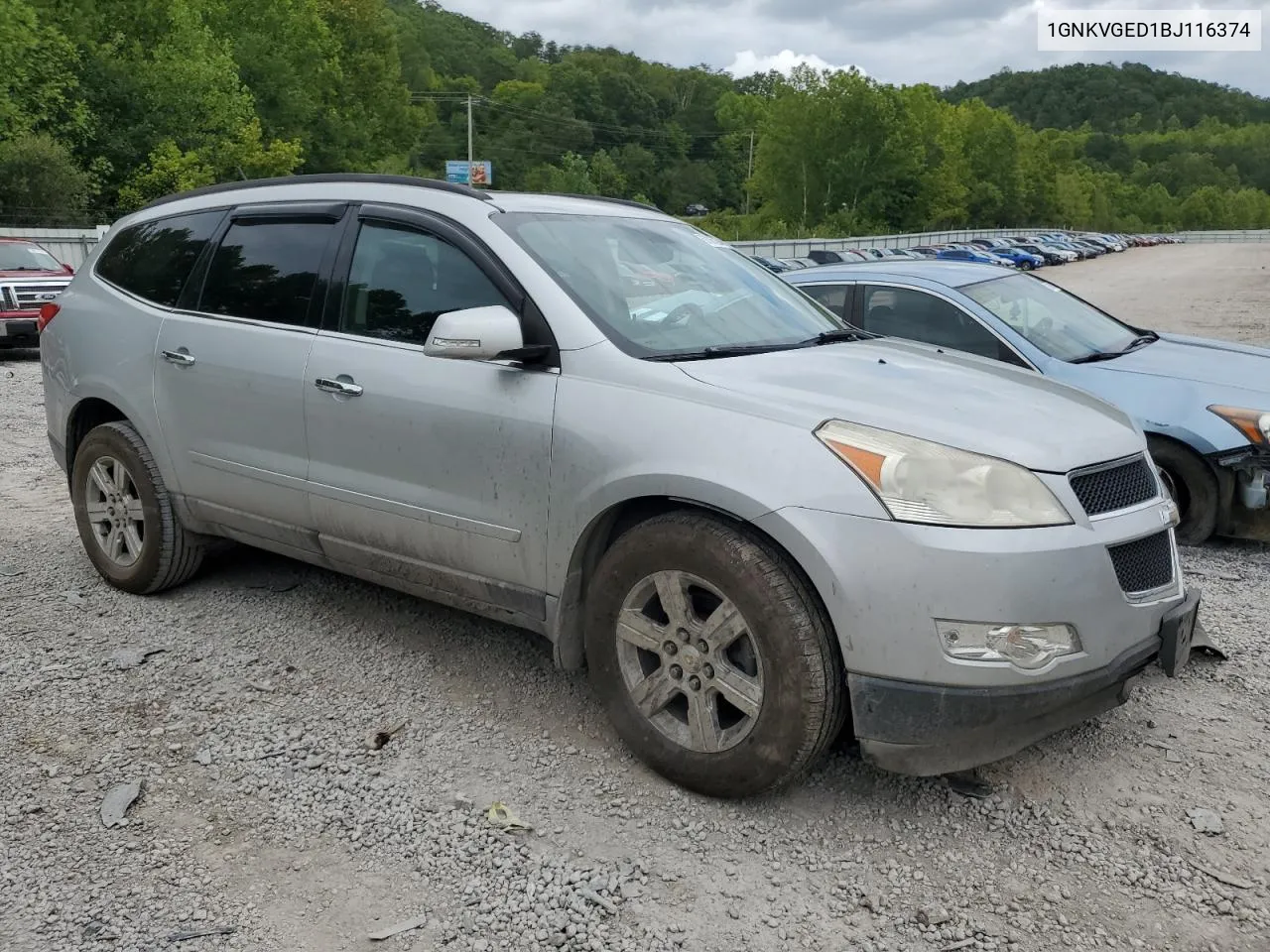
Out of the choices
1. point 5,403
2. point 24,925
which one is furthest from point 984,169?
point 24,925

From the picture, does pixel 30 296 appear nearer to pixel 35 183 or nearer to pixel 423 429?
pixel 423 429

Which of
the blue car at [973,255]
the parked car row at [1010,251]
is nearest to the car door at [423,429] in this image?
the parked car row at [1010,251]

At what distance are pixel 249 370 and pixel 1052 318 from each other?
15.9ft

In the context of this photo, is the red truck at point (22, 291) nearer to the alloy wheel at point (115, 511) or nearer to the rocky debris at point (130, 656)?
the alloy wheel at point (115, 511)

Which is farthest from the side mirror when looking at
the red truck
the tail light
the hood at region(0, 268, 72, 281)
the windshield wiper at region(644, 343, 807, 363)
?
the hood at region(0, 268, 72, 281)

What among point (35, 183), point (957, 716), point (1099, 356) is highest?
point (35, 183)

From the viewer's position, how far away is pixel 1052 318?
21.9 ft

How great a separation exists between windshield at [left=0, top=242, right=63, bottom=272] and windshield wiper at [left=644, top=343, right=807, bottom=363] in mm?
15285

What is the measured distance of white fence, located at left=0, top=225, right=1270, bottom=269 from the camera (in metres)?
25.7

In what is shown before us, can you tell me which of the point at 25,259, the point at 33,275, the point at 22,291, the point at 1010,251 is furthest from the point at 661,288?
the point at 1010,251

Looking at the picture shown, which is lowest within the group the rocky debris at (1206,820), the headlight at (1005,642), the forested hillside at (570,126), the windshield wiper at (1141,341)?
the rocky debris at (1206,820)

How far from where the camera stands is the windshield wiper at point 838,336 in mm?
3895

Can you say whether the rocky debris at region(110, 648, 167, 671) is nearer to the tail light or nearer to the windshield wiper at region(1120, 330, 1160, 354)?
the tail light

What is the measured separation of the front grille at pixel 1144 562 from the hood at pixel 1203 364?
3083 mm
